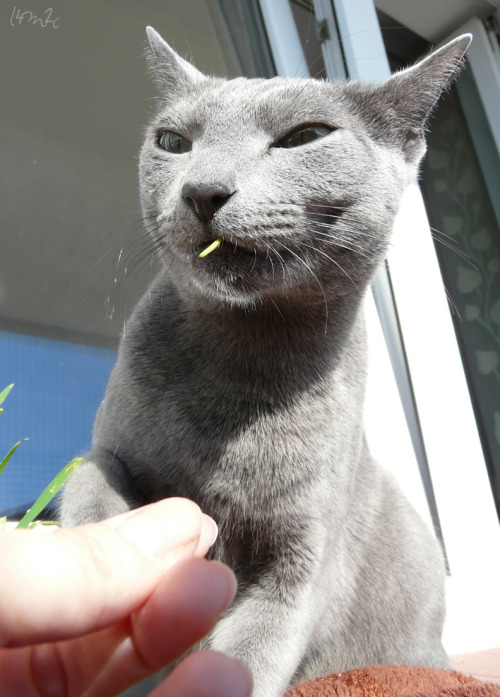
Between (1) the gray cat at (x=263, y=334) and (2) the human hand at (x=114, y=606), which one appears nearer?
(2) the human hand at (x=114, y=606)

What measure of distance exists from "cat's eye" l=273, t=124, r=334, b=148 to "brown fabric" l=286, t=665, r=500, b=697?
68 cm

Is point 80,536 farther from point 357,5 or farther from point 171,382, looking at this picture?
point 357,5

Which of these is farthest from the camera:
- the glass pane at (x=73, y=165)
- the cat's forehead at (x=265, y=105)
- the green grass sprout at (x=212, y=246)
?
the glass pane at (x=73, y=165)

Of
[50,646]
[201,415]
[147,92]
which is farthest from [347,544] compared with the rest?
[147,92]

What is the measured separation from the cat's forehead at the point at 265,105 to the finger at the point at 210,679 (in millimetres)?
644

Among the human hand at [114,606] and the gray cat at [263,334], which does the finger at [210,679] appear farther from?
the gray cat at [263,334]

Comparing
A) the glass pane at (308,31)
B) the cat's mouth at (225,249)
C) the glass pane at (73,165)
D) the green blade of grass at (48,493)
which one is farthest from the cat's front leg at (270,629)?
the glass pane at (308,31)

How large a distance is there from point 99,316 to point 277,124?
33.7 inches

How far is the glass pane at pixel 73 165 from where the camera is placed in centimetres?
136

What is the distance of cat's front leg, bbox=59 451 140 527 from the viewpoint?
701 millimetres

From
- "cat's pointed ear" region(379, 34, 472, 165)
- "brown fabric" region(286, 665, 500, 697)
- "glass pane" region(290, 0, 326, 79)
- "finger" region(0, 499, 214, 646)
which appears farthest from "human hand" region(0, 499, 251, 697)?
"glass pane" region(290, 0, 326, 79)

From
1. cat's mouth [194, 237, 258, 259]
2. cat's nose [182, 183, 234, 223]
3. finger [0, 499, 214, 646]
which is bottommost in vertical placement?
finger [0, 499, 214, 646]

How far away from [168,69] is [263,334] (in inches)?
18.4

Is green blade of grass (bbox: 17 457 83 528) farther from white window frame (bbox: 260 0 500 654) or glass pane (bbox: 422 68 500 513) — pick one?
glass pane (bbox: 422 68 500 513)
